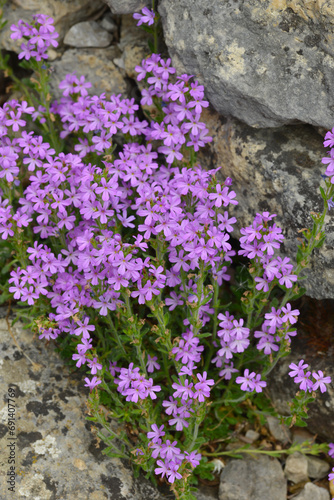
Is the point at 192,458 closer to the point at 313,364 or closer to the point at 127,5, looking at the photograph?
the point at 313,364

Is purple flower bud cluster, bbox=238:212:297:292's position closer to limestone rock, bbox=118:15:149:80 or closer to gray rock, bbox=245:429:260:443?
gray rock, bbox=245:429:260:443

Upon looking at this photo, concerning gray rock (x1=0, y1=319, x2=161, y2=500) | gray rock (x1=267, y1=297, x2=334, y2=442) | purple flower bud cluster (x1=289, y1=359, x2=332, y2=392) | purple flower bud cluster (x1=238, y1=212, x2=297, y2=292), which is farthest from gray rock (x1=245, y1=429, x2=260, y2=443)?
purple flower bud cluster (x1=238, y1=212, x2=297, y2=292)

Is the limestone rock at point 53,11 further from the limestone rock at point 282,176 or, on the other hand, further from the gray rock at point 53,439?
the gray rock at point 53,439

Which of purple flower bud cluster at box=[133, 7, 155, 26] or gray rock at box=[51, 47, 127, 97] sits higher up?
purple flower bud cluster at box=[133, 7, 155, 26]

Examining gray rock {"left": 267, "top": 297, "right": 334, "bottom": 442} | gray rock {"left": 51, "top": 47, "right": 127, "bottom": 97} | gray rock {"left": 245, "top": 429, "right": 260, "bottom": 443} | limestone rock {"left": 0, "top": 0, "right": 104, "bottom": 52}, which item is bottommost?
gray rock {"left": 245, "top": 429, "right": 260, "bottom": 443}

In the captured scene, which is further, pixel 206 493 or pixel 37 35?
pixel 37 35

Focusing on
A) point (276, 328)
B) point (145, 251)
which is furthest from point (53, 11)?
point (276, 328)
